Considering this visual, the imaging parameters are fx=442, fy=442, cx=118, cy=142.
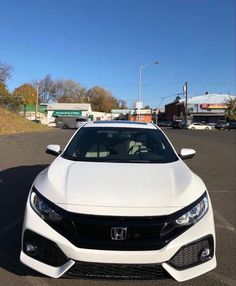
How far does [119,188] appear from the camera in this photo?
402 cm

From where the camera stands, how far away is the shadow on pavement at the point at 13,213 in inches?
181

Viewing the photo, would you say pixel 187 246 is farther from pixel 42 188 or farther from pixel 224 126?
pixel 224 126

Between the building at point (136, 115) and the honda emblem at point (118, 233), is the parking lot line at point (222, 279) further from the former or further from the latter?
the building at point (136, 115)

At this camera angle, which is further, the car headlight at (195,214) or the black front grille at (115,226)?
the car headlight at (195,214)

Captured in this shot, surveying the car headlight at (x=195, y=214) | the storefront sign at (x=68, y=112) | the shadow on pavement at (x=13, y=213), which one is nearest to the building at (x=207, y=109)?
the storefront sign at (x=68, y=112)

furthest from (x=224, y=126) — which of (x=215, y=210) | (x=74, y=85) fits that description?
(x=74, y=85)

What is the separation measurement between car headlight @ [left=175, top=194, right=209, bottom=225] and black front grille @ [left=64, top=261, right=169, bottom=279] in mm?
435

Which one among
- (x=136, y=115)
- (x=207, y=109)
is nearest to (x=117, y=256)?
(x=136, y=115)

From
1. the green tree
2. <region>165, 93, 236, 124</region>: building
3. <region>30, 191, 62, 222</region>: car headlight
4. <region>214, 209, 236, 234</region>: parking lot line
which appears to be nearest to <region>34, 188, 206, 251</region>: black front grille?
<region>30, 191, 62, 222</region>: car headlight

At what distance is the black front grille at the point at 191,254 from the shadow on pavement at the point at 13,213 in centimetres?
140

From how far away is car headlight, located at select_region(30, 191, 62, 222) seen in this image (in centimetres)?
376

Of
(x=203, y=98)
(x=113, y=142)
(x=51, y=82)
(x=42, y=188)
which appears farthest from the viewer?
(x=51, y=82)

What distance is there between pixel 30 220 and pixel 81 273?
2.12 ft

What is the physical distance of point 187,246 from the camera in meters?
3.72
